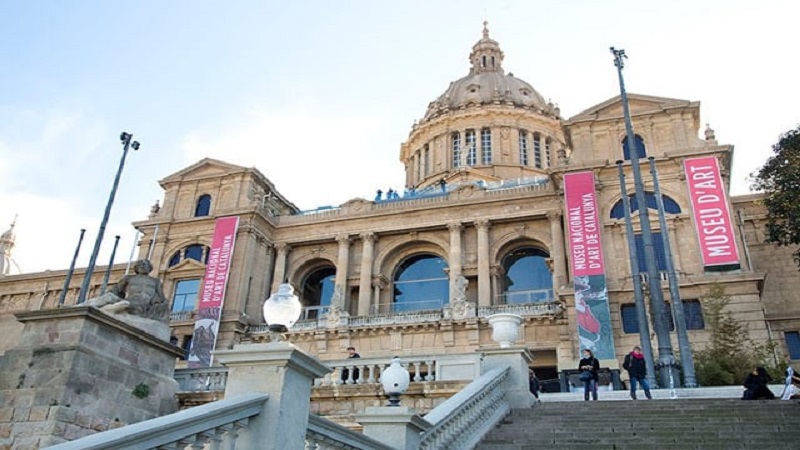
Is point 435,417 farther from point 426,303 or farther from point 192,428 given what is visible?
point 426,303

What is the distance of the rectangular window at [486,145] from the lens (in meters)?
50.9

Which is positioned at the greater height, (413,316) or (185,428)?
(413,316)

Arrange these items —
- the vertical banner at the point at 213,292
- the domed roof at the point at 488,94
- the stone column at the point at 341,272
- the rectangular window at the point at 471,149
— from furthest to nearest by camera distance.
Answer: the domed roof at the point at 488,94
the rectangular window at the point at 471,149
the stone column at the point at 341,272
the vertical banner at the point at 213,292

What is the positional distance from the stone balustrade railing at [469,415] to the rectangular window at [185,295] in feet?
86.0

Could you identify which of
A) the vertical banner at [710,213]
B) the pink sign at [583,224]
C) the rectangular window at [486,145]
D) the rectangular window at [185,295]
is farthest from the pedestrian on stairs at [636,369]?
the rectangular window at [486,145]

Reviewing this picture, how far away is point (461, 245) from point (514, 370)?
21.1m

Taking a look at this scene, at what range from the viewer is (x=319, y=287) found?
39.3 meters

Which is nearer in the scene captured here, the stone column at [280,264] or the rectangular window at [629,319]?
the rectangular window at [629,319]

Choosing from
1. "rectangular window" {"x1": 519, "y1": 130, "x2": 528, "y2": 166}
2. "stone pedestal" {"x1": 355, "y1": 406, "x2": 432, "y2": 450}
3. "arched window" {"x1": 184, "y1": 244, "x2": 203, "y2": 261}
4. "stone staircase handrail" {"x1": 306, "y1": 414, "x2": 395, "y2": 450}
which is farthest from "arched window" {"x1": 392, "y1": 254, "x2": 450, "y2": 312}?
"stone staircase handrail" {"x1": 306, "y1": 414, "x2": 395, "y2": 450}

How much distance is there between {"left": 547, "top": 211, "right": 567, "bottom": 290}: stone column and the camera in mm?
31080

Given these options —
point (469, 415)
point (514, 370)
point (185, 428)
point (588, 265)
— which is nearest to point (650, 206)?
point (588, 265)

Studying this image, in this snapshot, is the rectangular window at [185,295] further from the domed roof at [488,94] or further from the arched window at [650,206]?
the domed roof at [488,94]

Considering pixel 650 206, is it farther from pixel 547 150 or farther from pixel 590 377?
pixel 547 150

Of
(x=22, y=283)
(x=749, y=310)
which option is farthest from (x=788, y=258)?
(x=22, y=283)
